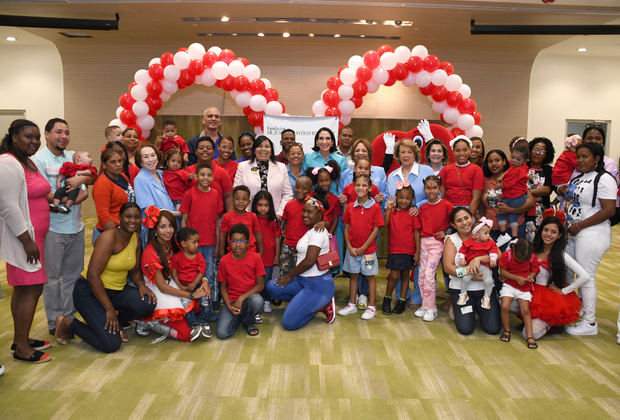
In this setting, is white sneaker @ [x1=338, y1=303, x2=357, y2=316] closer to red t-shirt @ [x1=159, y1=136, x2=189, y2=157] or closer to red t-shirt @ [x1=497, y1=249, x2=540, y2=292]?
red t-shirt @ [x1=497, y1=249, x2=540, y2=292]

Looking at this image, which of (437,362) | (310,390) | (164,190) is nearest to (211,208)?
(164,190)

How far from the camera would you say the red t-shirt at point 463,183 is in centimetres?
434

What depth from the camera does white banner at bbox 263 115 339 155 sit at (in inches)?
255

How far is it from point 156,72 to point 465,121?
4.73 m

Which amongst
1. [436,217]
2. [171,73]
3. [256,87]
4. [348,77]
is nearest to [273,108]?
[256,87]

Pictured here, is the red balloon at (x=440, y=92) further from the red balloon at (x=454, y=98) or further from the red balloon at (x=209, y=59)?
the red balloon at (x=209, y=59)

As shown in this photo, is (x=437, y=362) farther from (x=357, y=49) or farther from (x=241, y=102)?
(x=357, y=49)

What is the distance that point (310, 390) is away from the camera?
112 inches

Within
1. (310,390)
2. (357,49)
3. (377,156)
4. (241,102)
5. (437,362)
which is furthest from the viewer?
(357,49)

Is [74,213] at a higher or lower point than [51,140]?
lower

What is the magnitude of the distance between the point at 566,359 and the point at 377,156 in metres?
3.07

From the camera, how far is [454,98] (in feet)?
22.9

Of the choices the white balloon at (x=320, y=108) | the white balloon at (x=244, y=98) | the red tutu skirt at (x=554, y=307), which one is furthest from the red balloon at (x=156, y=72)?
the red tutu skirt at (x=554, y=307)

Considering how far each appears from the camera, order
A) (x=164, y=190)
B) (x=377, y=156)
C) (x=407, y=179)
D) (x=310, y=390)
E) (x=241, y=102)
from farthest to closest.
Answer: (x=241, y=102)
(x=377, y=156)
(x=407, y=179)
(x=164, y=190)
(x=310, y=390)
